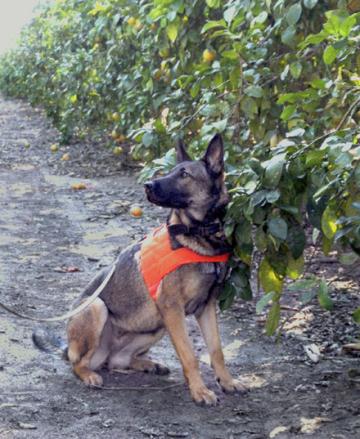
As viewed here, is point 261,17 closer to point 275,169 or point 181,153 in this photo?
point 181,153

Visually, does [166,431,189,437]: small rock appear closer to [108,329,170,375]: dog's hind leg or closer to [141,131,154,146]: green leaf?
[108,329,170,375]: dog's hind leg

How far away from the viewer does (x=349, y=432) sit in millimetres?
4059

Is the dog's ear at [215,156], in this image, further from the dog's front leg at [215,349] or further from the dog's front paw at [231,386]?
the dog's front paw at [231,386]

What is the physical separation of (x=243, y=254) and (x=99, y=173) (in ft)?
25.4

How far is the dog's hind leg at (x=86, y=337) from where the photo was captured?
489 centimetres

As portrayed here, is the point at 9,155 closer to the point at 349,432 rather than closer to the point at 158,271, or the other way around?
the point at 158,271

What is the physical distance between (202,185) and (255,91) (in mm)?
861

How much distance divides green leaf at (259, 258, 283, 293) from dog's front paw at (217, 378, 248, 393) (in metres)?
0.65

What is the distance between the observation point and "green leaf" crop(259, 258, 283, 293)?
441cm

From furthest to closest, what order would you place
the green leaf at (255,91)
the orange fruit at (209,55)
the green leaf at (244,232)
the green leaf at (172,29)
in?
1. the orange fruit at (209,55)
2. the green leaf at (172,29)
3. the green leaf at (255,91)
4. the green leaf at (244,232)

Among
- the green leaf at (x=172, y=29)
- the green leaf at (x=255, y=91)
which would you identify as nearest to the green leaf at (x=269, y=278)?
the green leaf at (x=255, y=91)

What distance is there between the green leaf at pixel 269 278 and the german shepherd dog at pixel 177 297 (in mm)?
364

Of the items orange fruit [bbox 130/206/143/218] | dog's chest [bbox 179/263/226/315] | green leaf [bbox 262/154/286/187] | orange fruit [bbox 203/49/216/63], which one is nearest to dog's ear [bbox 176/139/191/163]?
dog's chest [bbox 179/263/226/315]

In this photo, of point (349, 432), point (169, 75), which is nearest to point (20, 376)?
point (349, 432)
